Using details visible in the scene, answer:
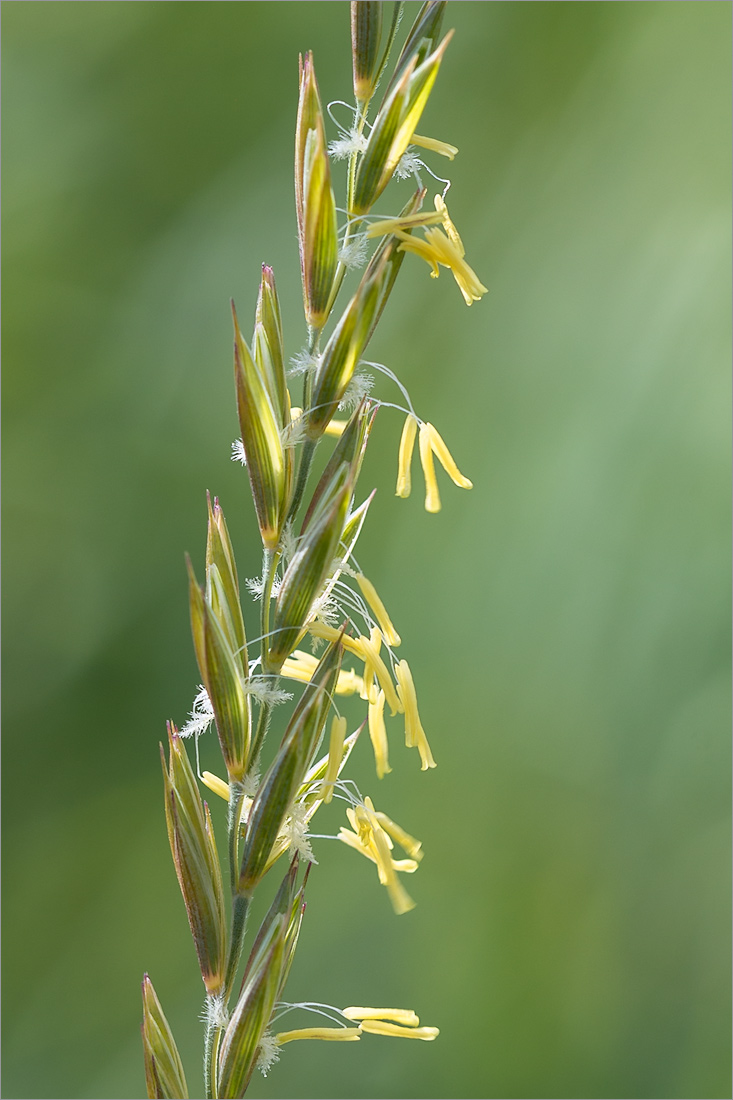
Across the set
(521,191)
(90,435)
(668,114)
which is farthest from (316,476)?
(668,114)

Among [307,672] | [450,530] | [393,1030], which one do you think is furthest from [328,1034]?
[450,530]

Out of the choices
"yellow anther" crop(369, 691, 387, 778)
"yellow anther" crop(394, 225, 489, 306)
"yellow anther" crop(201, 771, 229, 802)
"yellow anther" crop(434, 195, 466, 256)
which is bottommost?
"yellow anther" crop(201, 771, 229, 802)

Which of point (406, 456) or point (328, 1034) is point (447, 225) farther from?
point (328, 1034)

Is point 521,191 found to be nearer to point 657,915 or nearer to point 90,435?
point 90,435

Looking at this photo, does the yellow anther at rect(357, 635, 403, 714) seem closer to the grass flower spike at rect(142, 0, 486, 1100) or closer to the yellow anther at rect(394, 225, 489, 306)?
the grass flower spike at rect(142, 0, 486, 1100)

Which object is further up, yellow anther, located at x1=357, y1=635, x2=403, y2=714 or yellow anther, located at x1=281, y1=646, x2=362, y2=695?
yellow anther, located at x1=357, y1=635, x2=403, y2=714

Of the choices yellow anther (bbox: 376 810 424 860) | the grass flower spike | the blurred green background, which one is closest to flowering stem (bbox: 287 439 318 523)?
the grass flower spike
